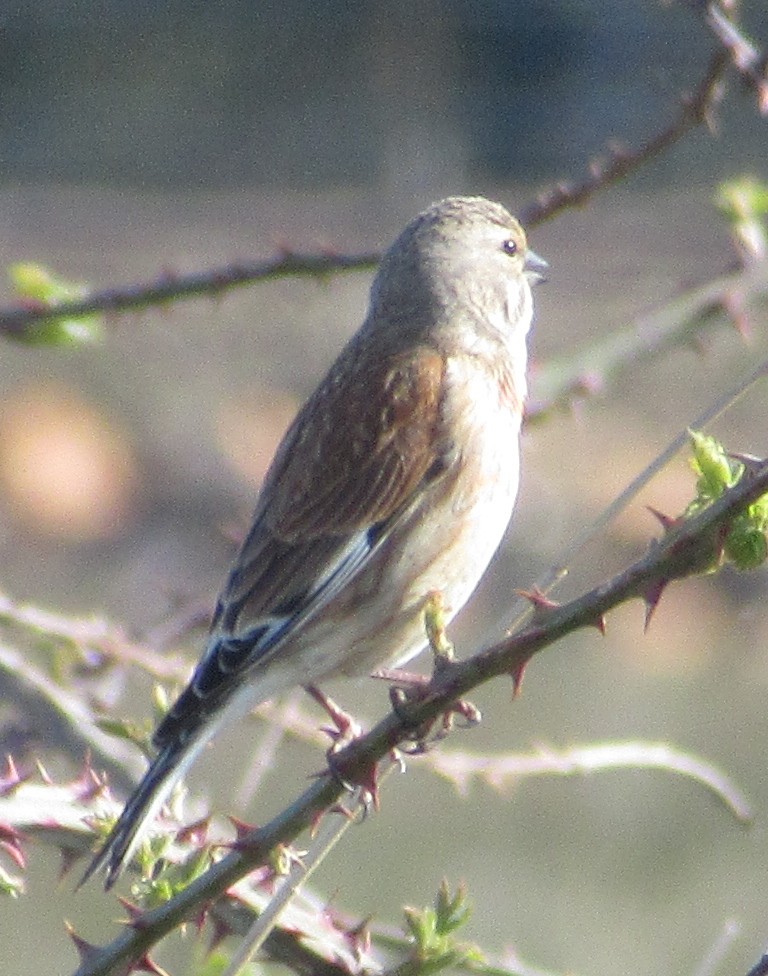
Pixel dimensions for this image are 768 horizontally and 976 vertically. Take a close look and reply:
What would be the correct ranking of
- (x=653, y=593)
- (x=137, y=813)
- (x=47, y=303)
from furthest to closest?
(x=47, y=303)
(x=137, y=813)
(x=653, y=593)

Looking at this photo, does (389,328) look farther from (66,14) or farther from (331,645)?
(66,14)

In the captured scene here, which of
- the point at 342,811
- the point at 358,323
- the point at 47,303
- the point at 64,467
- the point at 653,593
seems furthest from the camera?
the point at 358,323

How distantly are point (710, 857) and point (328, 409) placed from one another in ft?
11.6

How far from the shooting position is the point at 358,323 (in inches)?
402

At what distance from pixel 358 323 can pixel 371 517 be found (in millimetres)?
6391

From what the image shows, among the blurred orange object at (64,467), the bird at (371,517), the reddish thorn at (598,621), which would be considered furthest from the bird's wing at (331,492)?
the blurred orange object at (64,467)

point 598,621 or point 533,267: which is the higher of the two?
point 533,267

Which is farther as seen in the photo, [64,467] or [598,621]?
[64,467]

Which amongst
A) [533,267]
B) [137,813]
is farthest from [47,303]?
[137,813]

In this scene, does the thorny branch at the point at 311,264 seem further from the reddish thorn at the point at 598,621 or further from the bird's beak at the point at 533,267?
the reddish thorn at the point at 598,621

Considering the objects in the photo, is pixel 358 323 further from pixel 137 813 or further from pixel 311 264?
pixel 137 813

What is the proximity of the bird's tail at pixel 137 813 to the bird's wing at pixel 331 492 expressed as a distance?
57 cm

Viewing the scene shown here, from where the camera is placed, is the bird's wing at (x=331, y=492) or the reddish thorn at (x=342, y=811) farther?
the bird's wing at (x=331, y=492)

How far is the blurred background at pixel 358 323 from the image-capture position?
7.04 m
